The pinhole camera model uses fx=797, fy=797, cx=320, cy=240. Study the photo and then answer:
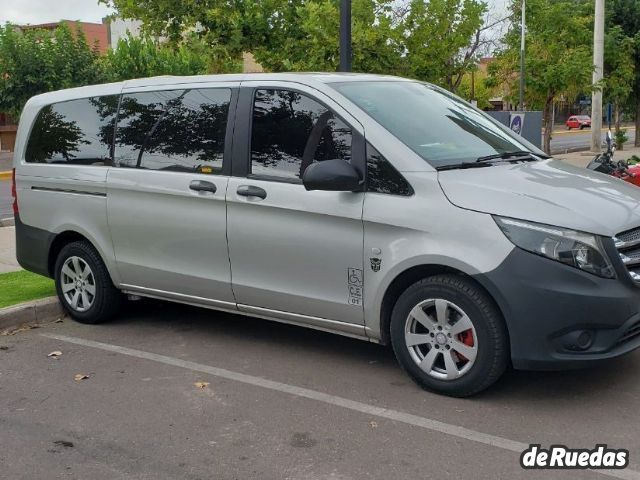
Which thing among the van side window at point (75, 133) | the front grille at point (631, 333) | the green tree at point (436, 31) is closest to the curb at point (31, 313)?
the van side window at point (75, 133)

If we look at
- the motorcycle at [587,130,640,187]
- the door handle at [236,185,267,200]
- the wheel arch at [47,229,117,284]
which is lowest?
the wheel arch at [47,229,117,284]

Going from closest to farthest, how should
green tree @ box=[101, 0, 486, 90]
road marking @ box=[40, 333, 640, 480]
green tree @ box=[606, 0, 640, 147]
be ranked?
road marking @ box=[40, 333, 640, 480], green tree @ box=[101, 0, 486, 90], green tree @ box=[606, 0, 640, 147]

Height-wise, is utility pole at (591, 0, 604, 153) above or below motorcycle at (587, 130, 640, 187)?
above

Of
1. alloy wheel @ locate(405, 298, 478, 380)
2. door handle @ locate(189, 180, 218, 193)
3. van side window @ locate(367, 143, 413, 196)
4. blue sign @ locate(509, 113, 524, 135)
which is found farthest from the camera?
blue sign @ locate(509, 113, 524, 135)

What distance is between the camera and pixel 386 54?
40.1ft

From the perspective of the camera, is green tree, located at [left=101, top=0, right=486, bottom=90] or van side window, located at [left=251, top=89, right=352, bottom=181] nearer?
van side window, located at [left=251, top=89, right=352, bottom=181]

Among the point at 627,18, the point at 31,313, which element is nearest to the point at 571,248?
the point at 31,313

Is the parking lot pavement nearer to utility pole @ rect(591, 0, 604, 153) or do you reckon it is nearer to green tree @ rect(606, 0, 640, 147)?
utility pole @ rect(591, 0, 604, 153)

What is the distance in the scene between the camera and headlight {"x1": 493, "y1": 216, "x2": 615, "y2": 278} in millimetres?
4234

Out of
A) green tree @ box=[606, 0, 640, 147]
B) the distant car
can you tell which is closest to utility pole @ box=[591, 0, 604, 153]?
green tree @ box=[606, 0, 640, 147]

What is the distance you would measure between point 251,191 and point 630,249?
237cm

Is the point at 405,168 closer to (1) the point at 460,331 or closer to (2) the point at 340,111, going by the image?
(2) the point at 340,111

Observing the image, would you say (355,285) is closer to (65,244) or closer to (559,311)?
(559,311)

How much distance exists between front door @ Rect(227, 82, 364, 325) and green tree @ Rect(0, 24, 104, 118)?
24.6 metres
